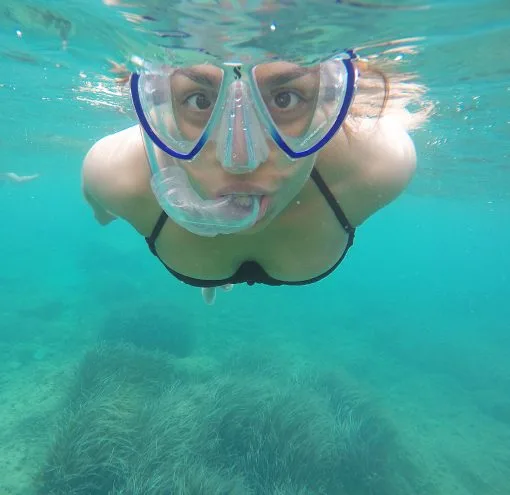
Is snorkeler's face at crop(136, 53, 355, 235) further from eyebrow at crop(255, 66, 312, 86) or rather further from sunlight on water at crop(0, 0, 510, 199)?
sunlight on water at crop(0, 0, 510, 199)

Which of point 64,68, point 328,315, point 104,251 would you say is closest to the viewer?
point 64,68

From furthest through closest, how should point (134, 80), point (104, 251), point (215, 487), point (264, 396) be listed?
point (104, 251) → point (264, 396) → point (215, 487) → point (134, 80)

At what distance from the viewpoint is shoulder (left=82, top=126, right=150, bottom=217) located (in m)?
3.52

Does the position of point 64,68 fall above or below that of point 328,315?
above

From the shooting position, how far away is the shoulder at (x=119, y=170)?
3.52m

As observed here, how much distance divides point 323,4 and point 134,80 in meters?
2.70

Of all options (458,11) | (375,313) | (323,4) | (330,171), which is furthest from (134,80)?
(375,313)

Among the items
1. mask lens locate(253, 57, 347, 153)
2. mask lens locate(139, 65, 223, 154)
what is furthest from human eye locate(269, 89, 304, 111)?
mask lens locate(139, 65, 223, 154)

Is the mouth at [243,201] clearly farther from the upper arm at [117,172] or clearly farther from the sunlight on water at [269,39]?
the sunlight on water at [269,39]

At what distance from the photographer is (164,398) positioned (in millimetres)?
9883

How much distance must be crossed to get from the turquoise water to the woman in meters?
1.48

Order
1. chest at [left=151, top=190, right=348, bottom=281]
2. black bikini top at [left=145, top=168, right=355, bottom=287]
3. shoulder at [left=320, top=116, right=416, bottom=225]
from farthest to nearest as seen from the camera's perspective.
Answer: chest at [left=151, top=190, right=348, bottom=281], black bikini top at [left=145, top=168, right=355, bottom=287], shoulder at [left=320, top=116, right=416, bottom=225]

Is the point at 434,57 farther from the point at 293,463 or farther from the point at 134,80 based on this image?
the point at 293,463

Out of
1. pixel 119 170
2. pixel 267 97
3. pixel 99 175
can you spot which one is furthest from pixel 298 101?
pixel 99 175
